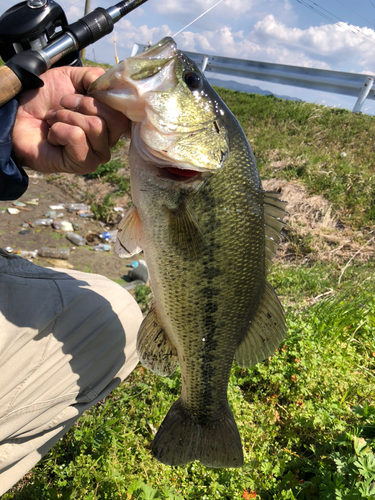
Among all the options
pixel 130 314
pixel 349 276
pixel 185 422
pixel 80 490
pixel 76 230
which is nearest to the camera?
pixel 185 422

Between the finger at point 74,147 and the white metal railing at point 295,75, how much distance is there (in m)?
6.94

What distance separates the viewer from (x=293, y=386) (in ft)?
9.73

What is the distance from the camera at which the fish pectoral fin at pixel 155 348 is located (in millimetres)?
1812

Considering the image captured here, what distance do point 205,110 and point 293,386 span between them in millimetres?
2452

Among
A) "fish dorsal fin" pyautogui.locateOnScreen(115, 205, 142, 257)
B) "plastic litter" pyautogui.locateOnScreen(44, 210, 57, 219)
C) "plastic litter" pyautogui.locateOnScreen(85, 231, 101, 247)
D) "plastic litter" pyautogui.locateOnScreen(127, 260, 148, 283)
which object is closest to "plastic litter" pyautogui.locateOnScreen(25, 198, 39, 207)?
"plastic litter" pyautogui.locateOnScreen(44, 210, 57, 219)

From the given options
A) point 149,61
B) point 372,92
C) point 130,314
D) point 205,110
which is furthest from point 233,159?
point 372,92

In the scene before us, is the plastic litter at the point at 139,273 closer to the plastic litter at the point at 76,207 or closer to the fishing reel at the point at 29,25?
the plastic litter at the point at 76,207

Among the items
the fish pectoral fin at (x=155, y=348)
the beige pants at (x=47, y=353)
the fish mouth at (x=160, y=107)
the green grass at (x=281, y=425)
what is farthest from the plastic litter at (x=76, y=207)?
the fish mouth at (x=160, y=107)

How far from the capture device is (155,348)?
185cm

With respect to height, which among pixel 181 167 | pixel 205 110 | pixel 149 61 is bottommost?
pixel 181 167

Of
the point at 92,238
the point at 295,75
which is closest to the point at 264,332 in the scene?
the point at 92,238

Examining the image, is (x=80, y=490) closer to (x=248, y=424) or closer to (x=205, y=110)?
(x=248, y=424)

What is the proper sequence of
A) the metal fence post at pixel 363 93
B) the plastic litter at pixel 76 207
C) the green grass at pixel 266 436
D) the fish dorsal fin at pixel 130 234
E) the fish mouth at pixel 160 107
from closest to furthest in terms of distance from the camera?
the fish mouth at pixel 160 107, the fish dorsal fin at pixel 130 234, the green grass at pixel 266 436, the plastic litter at pixel 76 207, the metal fence post at pixel 363 93

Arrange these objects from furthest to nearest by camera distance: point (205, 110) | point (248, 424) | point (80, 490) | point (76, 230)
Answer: point (76, 230) < point (248, 424) < point (80, 490) < point (205, 110)
